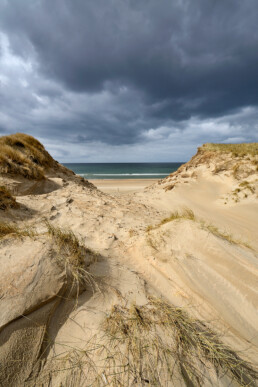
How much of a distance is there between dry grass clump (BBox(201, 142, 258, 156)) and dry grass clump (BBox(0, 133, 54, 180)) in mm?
9214

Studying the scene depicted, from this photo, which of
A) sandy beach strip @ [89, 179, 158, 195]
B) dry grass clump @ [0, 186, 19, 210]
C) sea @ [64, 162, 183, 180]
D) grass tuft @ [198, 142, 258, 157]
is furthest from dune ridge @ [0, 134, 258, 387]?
sea @ [64, 162, 183, 180]

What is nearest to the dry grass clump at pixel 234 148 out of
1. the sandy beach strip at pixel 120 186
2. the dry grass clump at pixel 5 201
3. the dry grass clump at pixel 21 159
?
the sandy beach strip at pixel 120 186

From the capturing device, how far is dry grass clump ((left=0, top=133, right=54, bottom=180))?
5.69 meters

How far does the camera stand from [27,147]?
289 inches

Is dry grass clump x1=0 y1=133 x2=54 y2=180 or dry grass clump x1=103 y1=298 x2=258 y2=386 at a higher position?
dry grass clump x1=0 y1=133 x2=54 y2=180

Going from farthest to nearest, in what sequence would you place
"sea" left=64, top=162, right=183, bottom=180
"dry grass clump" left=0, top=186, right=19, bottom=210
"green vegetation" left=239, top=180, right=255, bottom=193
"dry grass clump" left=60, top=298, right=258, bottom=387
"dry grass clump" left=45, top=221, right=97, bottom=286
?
"sea" left=64, top=162, right=183, bottom=180, "green vegetation" left=239, top=180, right=255, bottom=193, "dry grass clump" left=0, top=186, right=19, bottom=210, "dry grass clump" left=45, top=221, right=97, bottom=286, "dry grass clump" left=60, top=298, right=258, bottom=387

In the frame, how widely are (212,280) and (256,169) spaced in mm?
7694

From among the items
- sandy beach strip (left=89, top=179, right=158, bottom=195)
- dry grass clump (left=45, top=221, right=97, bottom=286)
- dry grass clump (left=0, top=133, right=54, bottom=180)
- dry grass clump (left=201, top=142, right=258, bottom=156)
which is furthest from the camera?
sandy beach strip (left=89, top=179, right=158, bottom=195)

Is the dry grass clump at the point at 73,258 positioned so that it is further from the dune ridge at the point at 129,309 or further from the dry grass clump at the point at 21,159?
the dry grass clump at the point at 21,159

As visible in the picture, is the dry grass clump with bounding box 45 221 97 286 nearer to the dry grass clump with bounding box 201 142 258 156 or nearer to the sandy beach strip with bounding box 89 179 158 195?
the dry grass clump with bounding box 201 142 258 156

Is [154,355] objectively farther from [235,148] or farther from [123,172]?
[123,172]

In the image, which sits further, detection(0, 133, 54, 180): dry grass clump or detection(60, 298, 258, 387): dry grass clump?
detection(0, 133, 54, 180): dry grass clump

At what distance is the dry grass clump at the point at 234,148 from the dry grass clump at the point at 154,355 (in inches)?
377

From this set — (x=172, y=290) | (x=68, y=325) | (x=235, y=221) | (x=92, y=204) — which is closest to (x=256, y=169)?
(x=235, y=221)
